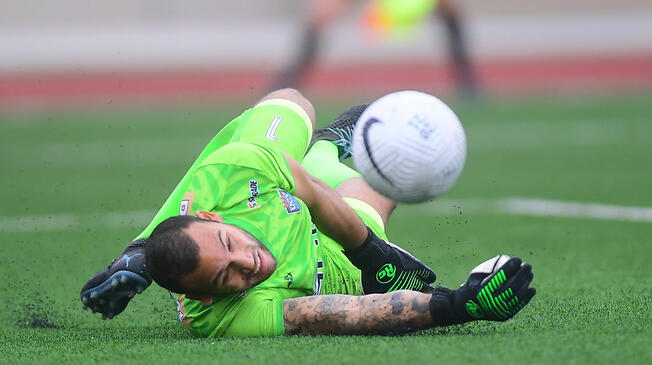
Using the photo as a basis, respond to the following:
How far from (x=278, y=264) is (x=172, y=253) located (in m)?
0.63

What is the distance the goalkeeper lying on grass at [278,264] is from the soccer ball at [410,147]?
14.3 inches

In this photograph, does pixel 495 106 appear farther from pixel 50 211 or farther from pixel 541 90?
pixel 50 211

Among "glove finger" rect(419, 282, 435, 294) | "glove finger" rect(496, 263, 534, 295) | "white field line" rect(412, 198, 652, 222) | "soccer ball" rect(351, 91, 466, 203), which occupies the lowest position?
"white field line" rect(412, 198, 652, 222)

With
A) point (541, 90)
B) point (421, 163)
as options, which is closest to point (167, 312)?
point (421, 163)

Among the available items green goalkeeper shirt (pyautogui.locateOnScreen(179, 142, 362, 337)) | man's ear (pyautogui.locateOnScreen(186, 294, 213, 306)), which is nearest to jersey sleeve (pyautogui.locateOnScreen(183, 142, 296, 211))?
green goalkeeper shirt (pyautogui.locateOnScreen(179, 142, 362, 337))

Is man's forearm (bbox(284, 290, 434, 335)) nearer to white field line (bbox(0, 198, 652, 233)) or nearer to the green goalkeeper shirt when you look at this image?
the green goalkeeper shirt

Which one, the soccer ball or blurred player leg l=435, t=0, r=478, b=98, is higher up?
the soccer ball

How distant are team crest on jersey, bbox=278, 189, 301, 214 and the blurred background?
58.2 ft

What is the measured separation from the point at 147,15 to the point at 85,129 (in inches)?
382

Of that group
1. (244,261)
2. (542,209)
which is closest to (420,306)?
(244,261)

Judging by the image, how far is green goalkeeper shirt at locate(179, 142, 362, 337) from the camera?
189 inches

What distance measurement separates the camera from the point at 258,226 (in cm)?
492

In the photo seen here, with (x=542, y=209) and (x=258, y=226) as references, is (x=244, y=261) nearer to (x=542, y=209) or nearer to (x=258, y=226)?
(x=258, y=226)

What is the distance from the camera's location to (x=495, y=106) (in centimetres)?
1778
